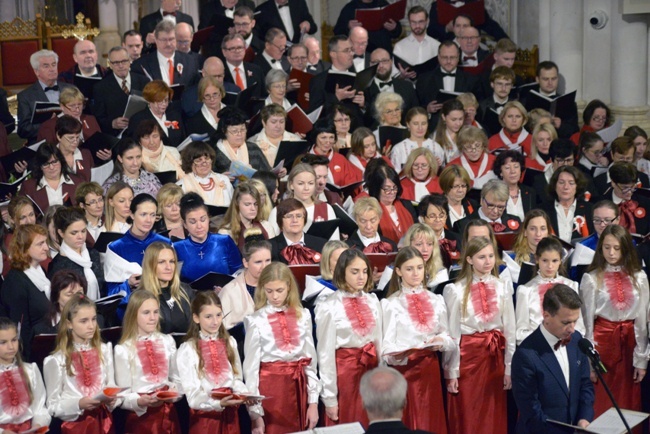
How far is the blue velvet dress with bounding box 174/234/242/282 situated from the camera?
6.75m

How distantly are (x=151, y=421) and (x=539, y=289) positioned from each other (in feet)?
6.95

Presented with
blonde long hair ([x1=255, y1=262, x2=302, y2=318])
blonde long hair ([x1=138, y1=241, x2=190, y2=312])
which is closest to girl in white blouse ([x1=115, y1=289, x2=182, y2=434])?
blonde long hair ([x1=138, y1=241, x2=190, y2=312])

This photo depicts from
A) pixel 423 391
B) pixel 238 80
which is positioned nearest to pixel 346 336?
pixel 423 391

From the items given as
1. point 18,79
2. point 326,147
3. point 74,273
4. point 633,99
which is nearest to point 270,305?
point 74,273

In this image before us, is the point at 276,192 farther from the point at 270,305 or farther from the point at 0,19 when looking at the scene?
the point at 0,19

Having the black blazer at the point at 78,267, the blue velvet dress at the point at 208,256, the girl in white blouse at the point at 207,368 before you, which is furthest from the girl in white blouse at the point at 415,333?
the black blazer at the point at 78,267

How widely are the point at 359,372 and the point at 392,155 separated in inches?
117

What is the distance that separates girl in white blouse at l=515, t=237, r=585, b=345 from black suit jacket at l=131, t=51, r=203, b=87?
3.89 m

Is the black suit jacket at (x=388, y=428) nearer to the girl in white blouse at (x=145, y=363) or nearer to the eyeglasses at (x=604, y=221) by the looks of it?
the girl in white blouse at (x=145, y=363)

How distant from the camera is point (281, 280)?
600 centimetres

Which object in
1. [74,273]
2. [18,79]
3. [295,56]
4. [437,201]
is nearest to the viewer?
[74,273]

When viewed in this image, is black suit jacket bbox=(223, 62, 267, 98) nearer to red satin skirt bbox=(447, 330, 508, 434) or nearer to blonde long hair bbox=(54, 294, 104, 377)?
red satin skirt bbox=(447, 330, 508, 434)

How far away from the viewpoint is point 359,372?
6141mm

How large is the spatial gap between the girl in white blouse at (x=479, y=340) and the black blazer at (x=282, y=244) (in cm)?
84
